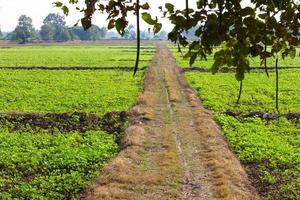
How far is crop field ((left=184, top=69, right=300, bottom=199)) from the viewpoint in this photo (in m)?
13.1

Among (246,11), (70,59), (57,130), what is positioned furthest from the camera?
(70,59)

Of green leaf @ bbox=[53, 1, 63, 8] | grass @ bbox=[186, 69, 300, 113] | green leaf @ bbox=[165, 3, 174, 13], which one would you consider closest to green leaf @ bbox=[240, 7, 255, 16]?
green leaf @ bbox=[165, 3, 174, 13]

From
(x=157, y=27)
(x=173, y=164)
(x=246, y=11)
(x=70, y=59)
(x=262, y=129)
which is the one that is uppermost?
(x=246, y=11)

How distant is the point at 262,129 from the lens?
759 inches

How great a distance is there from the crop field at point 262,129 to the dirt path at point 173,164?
58cm

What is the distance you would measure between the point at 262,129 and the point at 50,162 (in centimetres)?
948

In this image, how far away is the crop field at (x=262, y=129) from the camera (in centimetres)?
1314

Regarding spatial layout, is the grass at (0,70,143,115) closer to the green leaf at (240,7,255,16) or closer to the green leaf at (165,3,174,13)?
the green leaf at (165,3,174,13)

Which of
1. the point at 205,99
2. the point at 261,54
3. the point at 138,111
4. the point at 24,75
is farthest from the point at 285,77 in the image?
the point at 261,54

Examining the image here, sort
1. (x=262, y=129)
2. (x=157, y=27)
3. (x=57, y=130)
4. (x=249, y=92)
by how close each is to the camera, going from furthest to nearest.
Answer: (x=249, y=92)
(x=262, y=129)
(x=57, y=130)
(x=157, y=27)

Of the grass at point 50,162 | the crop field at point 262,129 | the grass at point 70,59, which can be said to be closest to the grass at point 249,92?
the crop field at point 262,129

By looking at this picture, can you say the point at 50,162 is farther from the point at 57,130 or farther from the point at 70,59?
the point at 70,59

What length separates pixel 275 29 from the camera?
3.31 meters

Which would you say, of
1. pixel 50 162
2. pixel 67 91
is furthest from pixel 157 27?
pixel 67 91
